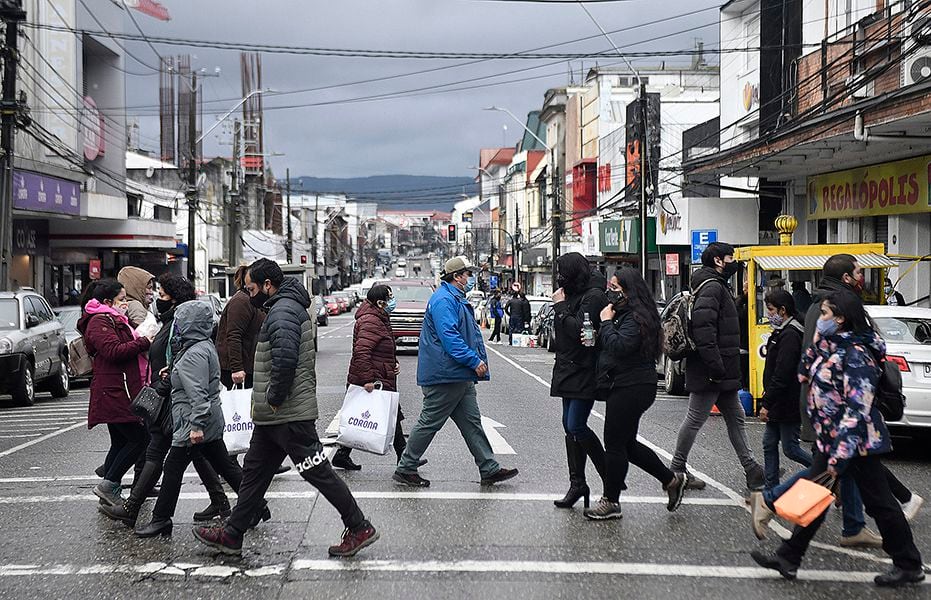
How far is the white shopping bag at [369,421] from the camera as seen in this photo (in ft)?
30.7

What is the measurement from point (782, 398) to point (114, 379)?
16.7 ft

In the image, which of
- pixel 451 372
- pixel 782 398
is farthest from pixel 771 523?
pixel 451 372

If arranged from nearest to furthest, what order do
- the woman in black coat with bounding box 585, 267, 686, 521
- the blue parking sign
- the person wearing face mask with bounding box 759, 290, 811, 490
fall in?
the woman in black coat with bounding box 585, 267, 686, 521 → the person wearing face mask with bounding box 759, 290, 811, 490 → the blue parking sign

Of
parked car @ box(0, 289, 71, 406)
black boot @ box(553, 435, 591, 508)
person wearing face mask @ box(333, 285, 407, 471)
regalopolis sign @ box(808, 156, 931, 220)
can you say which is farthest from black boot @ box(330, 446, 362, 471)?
regalopolis sign @ box(808, 156, 931, 220)

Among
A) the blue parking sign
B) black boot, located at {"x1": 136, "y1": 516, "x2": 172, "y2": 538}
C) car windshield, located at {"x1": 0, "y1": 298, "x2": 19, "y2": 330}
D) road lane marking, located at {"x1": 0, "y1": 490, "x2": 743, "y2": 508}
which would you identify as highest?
the blue parking sign

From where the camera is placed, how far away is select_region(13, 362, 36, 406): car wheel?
1741cm

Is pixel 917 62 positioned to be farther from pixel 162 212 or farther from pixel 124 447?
pixel 162 212

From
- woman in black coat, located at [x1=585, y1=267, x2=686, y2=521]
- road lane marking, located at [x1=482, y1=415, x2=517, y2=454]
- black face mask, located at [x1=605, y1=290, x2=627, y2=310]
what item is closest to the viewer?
woman in black coat, located at [x1=585, y1=267, x2=686, y2=521]

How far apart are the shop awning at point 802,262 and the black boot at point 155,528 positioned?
997cm

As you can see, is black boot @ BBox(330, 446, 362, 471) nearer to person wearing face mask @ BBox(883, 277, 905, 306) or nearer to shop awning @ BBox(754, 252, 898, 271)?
shop awning @ BBox(754, 252, 898, 271)

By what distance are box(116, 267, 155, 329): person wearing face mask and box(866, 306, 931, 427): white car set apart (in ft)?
22.8

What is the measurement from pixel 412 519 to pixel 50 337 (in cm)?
1257

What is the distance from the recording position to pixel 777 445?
8.58 meters

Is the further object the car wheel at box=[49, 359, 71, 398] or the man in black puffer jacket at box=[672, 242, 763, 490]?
the car wheel at box=[49, 359, 71, 398]
